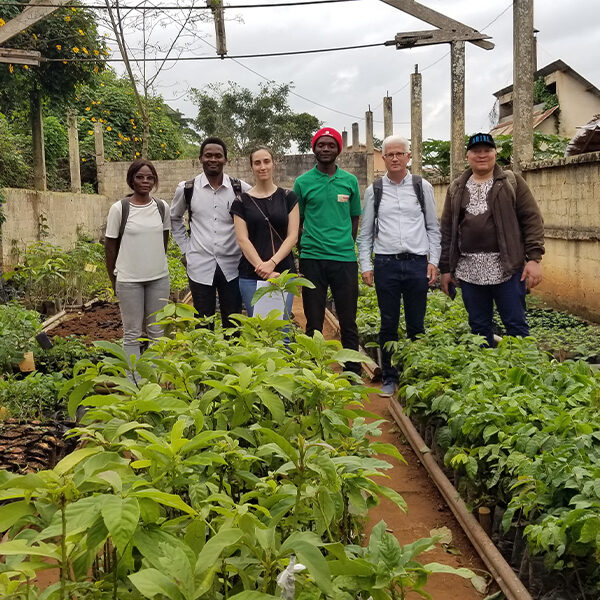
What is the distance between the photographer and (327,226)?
569 centimetres

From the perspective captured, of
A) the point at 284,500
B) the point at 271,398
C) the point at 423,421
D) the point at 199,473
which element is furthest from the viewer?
the point at 423,421

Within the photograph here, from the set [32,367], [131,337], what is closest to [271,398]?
[131,337]

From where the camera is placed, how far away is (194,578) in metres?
1.67

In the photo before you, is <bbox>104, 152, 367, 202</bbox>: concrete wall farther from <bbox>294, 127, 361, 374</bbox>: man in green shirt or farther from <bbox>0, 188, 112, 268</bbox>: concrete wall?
<bbox>294, 127, 361, 374</bbox>: man in green shirt

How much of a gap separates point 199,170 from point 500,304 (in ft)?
46.7

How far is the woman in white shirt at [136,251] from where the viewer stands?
5.53 meters

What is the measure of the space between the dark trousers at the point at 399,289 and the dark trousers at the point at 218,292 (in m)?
1.18

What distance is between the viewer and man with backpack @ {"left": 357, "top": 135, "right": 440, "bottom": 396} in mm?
5703

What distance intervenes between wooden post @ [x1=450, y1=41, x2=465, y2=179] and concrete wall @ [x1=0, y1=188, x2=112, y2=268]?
7.03m

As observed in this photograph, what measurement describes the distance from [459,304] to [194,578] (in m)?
7.18

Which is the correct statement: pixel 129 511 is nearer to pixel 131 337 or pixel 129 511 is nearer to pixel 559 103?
pixel 131 337

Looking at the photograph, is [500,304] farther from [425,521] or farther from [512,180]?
[425,521]

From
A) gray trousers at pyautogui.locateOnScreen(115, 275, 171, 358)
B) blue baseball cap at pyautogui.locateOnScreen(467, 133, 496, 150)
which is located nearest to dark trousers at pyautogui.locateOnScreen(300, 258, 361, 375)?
gray trousers at pyautogui.locateOnScreen(115, 275, 171, 358)

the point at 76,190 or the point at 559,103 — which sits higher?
the point at 559,103
